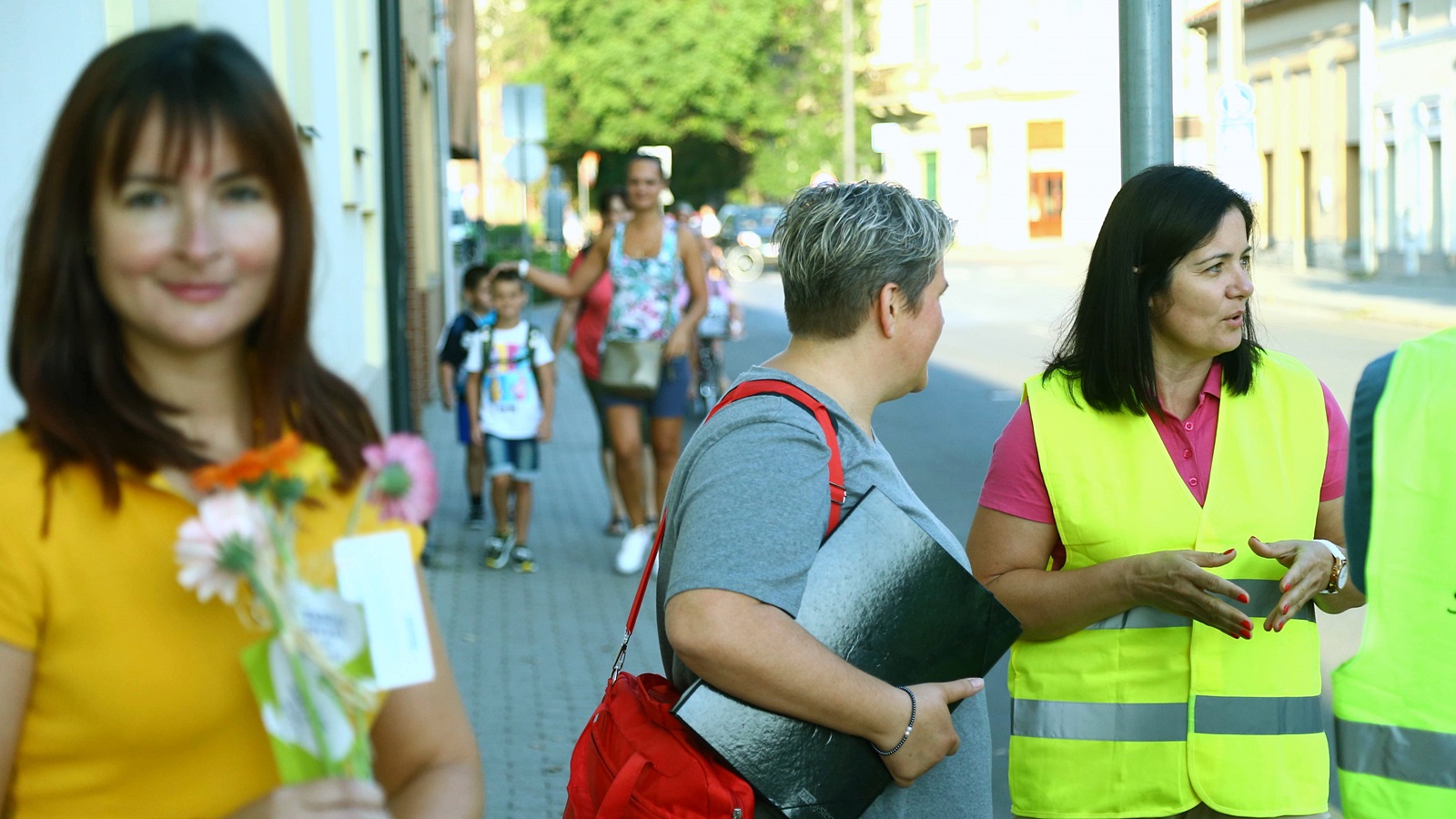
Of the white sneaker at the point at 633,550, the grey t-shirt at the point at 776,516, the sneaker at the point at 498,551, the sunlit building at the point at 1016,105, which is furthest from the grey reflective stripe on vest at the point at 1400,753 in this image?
the sunlit building at the point at 1016,105

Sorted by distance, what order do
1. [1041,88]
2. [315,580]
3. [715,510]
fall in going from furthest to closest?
[1041,88], [715,510], [315,580]

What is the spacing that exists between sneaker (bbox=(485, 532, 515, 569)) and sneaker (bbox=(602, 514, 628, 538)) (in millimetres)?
825

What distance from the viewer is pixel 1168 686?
3.01 metres

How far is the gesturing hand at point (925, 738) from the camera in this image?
2.50m

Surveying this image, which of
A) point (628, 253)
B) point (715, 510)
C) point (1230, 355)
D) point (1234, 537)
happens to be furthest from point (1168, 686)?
point (628, 253)

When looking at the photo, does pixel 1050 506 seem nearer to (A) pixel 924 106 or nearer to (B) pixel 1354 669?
(B) pixel 1354 669

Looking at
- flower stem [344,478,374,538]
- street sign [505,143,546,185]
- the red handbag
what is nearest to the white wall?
the red handbag

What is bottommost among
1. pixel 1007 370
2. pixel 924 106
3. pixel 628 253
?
pixel 1007 370

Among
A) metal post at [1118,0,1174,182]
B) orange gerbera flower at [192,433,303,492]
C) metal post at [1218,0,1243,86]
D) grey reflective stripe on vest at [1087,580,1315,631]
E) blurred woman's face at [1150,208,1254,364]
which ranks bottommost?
grey reflective stripe on vest at [1087,580,1315,631]

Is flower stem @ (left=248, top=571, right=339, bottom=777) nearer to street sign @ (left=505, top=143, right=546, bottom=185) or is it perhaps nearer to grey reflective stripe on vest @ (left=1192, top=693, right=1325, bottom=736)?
grey reflective stripe on vest @ (left=1192, top=693, right=1325, bottom=736)

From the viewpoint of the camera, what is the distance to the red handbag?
244 centimetres

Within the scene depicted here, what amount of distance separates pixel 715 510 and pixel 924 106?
6072 centimetres

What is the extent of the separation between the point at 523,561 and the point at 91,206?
24.8 ft

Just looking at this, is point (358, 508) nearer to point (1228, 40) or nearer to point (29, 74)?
point (29, 74)
